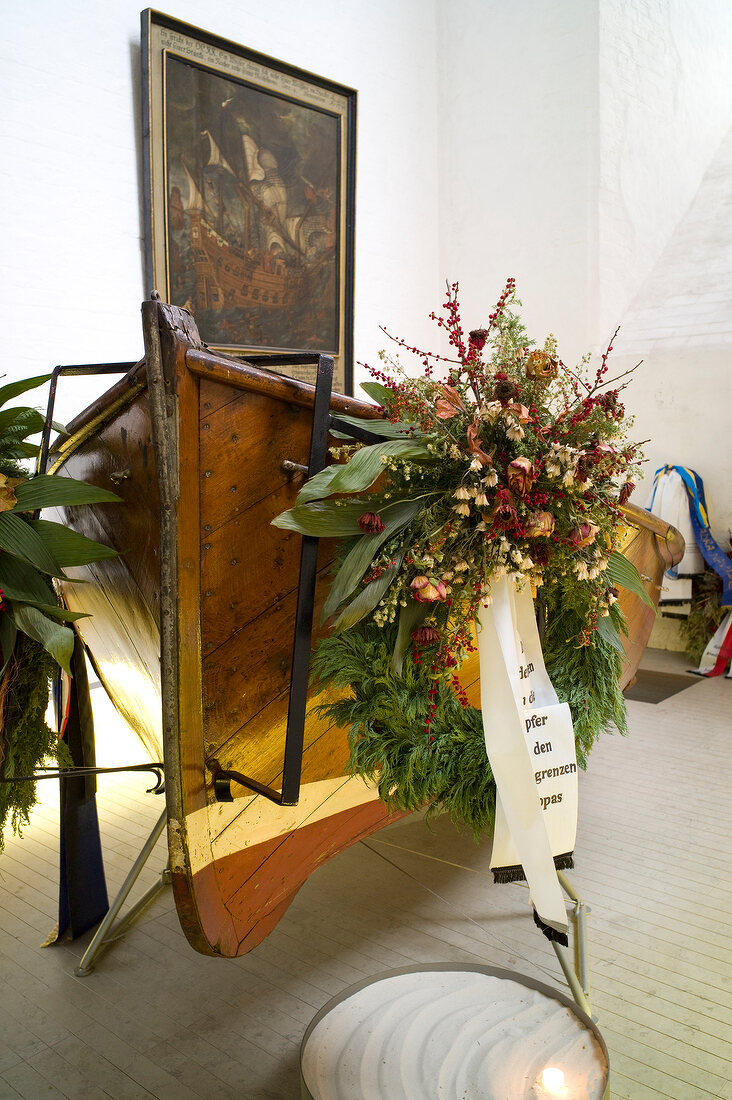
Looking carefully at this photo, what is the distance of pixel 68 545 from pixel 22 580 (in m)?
0.13

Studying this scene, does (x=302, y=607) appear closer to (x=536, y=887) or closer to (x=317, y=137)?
(x=536, y=887)

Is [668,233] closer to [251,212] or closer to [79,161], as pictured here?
[251,212]

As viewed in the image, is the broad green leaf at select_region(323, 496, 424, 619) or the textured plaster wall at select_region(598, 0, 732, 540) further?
the textured plaster wall at select_region(598, 0, 732, 540)

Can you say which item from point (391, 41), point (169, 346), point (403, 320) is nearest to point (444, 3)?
point (391, 41)

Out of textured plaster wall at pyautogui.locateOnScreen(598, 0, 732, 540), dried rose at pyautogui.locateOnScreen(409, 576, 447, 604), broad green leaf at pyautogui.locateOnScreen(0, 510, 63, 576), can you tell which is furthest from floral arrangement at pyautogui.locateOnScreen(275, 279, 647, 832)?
textured plaster wall at pyautogui.locateOnScreen(598, 0, 732, 540)

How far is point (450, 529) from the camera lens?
1.49 m

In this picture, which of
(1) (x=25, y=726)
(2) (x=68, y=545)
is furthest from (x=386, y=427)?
(1) (x=25, y=726)

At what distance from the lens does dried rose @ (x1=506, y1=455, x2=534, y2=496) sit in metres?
1.39

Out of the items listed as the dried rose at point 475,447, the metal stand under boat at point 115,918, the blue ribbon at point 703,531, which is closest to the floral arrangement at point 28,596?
the metal stand under boat at point 115,918

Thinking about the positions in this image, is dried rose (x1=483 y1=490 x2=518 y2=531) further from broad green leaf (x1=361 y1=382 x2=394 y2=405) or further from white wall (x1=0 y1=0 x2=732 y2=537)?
white wall (x1=0 y1=0 x2=732 y2=537)

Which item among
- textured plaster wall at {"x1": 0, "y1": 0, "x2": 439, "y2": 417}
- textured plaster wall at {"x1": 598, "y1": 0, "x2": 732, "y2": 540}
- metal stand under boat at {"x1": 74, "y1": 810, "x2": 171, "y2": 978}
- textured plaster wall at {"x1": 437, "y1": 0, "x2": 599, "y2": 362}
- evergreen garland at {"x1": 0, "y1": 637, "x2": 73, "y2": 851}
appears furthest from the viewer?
textured plaster wall at {"x1": 437, "y1": 0, "x2": 599, "y2": 362}

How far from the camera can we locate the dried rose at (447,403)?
1.50m

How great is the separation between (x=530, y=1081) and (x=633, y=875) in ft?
4.41

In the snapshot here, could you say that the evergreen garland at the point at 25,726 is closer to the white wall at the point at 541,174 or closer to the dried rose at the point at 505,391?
the dried rose at the point at 505,391
